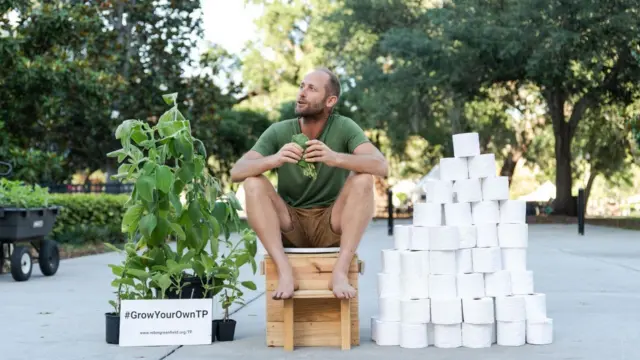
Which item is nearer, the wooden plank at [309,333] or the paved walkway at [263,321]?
the paved walkway at [263,321]

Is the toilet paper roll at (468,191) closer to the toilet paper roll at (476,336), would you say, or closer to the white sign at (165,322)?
the toilet paper roll at (476,336)

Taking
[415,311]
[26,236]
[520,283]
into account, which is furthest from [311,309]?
[26,236]

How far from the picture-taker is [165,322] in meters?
6.96

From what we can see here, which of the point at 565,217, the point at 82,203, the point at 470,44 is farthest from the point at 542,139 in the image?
the point at 82,203

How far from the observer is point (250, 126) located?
143ft

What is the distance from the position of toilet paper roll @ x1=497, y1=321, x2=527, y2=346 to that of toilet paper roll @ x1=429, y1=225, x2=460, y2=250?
605 mm

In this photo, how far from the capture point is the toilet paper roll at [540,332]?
6969 mm

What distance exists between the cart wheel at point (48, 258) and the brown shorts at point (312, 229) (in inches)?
264

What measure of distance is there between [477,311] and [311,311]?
1.08 meters

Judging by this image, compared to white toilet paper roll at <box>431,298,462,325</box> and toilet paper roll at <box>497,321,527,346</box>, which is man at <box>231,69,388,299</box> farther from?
toilet paper roll at <box>497,321,527,346</box>

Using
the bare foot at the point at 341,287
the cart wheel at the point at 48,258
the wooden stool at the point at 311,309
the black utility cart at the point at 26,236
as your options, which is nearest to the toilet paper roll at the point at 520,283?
the wooden stool at the point at 311,309

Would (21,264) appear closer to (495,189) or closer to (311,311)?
(311,311)

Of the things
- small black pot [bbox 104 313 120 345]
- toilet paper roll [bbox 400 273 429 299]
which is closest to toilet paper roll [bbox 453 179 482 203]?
toilet paper roll [bbox 400 273 429 299]

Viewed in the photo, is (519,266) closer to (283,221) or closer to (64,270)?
(283,221)
